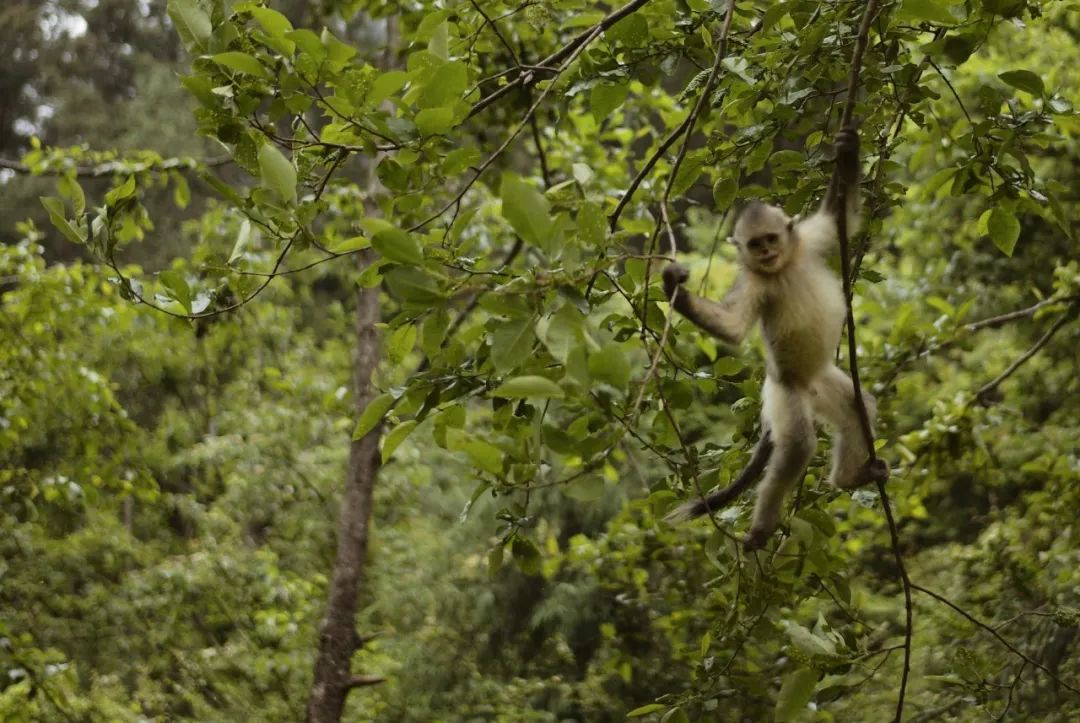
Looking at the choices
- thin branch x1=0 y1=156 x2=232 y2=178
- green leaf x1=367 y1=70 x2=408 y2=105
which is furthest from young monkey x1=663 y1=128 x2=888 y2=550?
thin branch x1=0 y1=156 x2=232 y2=178

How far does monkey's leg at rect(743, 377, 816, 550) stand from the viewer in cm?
269

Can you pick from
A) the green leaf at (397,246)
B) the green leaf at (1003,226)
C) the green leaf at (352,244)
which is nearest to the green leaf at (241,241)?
the green leaf at (352,244)

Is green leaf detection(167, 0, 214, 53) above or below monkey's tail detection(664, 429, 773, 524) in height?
above

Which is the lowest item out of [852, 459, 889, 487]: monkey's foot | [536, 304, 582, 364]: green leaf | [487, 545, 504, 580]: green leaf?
[536, 304, 582, 364]: green leaf

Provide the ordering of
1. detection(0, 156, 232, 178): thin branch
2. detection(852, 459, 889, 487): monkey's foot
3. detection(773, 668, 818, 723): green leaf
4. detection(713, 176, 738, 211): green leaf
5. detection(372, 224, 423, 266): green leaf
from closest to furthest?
detection(372, 224, 423, 266): green leaf, detection(773, 668, 818, 723): green leaf, detection(713, 176, 738, 211): green leaf, detection(852, 459, 889, 487): monkey's foot, detection(0, 156, 232, 178): thin branch

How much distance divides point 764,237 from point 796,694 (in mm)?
1212

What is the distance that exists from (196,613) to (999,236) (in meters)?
6.97

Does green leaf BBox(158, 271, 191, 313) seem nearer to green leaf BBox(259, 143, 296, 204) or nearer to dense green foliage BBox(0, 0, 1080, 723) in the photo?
dense green foliage BBox(0, 0, 1080, 723)

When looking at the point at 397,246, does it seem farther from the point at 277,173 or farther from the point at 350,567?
the point at 350,567

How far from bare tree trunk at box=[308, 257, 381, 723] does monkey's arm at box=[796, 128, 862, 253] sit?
2083 millimetres

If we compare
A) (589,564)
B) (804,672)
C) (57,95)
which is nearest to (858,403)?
(804,672)

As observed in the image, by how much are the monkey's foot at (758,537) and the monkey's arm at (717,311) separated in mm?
545

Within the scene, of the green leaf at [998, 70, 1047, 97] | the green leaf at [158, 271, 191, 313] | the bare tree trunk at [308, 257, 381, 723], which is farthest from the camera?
the bare tree trunk at [308, 257, 381, 723]

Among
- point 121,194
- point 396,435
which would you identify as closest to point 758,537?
point 396,435
